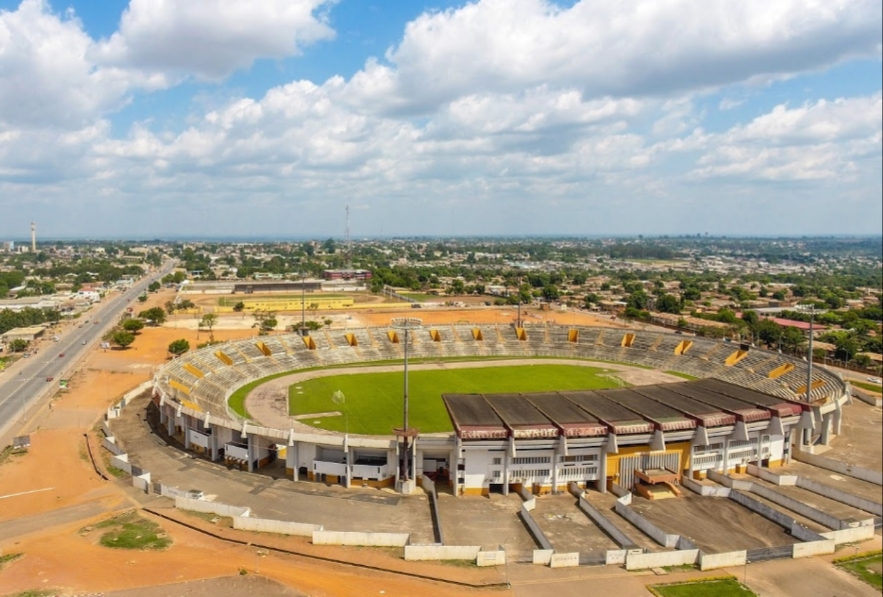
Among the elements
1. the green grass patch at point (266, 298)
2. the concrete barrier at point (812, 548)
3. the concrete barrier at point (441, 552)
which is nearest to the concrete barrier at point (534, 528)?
the concrete barrier at point (441, 552)

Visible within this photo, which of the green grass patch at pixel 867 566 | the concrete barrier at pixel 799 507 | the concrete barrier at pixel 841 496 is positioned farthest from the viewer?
the concrete barrier at pixel 841 496

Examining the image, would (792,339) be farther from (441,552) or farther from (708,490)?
(441,552)

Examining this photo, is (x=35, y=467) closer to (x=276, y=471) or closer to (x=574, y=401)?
(x=276, y=471)

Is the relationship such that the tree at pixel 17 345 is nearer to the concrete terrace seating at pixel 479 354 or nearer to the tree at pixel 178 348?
the tree at pixel 178 348

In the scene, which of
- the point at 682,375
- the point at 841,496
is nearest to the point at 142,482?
the point at 841,496

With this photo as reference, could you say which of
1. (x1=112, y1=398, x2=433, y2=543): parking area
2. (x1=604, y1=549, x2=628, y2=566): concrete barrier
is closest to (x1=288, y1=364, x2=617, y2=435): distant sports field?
(x1=112, y1=398, x2=433, y2=543): parking area

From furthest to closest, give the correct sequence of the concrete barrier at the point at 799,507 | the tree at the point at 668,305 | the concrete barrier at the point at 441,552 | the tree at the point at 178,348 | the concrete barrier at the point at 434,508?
the tree at the point at 668,305
the tree at the point at 178,348
the concrete barrier at the point at 799,507
the concrete barrier at the point at 434,508
the concrete barrier at the point at 441,552
